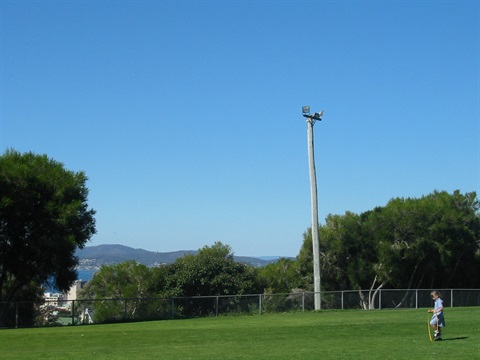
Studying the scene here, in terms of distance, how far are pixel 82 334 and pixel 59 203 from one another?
10610 millimetres

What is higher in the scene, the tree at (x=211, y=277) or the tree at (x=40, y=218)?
the tree at (x=40, y=218)

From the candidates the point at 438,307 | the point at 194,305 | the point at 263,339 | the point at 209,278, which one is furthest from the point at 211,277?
the point at 438,307

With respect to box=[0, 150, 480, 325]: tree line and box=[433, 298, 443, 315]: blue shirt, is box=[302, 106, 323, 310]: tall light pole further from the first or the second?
box=[433, 298, 443, 315]: blue shirt

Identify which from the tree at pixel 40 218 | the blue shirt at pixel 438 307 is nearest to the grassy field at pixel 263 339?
the blue shirt at pixel 438 307

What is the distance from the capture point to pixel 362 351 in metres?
19.7

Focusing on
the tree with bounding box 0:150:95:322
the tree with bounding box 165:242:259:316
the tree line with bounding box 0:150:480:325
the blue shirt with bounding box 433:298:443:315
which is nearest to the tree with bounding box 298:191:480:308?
the tree line with bounding box 0:150:480:325

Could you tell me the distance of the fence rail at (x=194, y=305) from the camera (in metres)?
36.6

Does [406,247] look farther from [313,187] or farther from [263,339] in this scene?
[263,339]

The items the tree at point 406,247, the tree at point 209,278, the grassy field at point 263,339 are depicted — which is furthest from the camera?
the tree at point 209,278

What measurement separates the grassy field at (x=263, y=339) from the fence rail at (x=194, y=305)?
3145mm

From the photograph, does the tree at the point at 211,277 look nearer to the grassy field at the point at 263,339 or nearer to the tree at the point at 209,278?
the tree at the point at 209,278

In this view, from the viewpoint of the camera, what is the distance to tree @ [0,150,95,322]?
37000 mm

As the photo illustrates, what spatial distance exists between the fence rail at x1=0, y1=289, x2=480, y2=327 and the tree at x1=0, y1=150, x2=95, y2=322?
218cm

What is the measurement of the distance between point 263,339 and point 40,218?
17.5m
